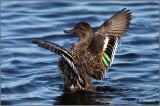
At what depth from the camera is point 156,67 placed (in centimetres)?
838

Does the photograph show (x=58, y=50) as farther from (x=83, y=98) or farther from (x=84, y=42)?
(x=84, y=42)

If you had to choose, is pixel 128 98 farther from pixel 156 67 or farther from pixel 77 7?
pixel 77 7

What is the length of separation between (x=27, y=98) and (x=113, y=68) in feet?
7.97

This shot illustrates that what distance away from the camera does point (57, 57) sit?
906 centimetres

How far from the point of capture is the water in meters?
6.81

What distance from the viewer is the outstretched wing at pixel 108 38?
23.1ft

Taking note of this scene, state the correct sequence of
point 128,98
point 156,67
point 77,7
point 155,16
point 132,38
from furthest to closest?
point 77,7
point 155,16
point 132,38
point 156,67
point 128,98

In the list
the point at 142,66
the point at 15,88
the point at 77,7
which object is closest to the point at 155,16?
the point at 77,7

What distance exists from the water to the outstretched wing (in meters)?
0.65

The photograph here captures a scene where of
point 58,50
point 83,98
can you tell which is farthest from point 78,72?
point 58,50

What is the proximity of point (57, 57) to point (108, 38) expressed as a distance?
211 centimetres

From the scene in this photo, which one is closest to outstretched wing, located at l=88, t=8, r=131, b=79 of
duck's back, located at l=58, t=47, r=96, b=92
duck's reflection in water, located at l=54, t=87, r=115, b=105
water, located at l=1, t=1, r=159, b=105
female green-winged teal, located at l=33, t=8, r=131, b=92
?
female green-winged teal, located at l=33, t=8, r=131, b=92

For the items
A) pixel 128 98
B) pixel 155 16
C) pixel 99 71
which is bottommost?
pixel 128 98

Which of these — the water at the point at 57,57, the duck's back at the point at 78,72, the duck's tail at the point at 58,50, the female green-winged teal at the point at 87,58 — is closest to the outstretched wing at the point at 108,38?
the female green-winged teal at the point at 87,58
